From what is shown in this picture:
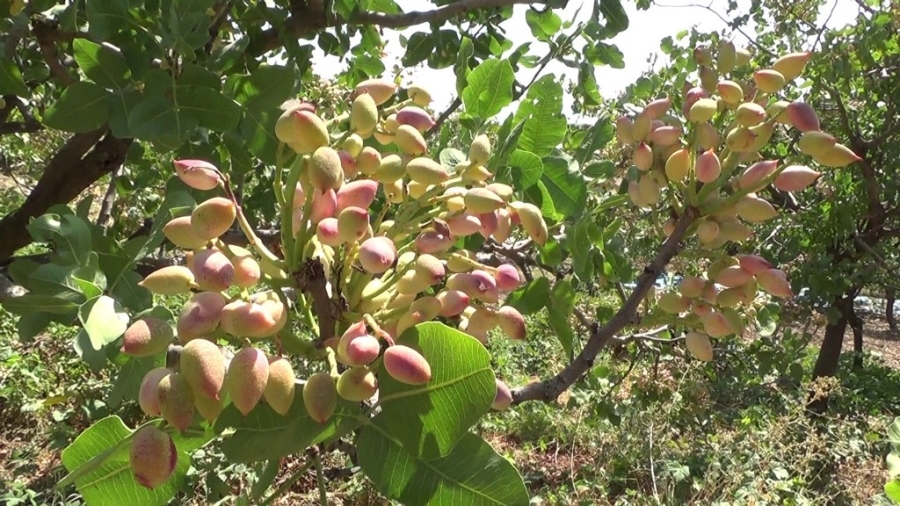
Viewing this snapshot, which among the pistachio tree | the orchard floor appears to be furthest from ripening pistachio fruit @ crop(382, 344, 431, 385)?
the orchard floor

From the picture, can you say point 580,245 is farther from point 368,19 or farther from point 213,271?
point 368,19

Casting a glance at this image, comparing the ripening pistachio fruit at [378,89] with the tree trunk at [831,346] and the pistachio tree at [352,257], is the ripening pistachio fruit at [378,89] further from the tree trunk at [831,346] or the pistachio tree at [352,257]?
the tree trunk at [831,346]

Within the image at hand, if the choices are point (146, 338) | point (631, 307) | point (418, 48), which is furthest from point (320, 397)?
point (418, 48)

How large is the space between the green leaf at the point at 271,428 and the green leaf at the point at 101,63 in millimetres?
531

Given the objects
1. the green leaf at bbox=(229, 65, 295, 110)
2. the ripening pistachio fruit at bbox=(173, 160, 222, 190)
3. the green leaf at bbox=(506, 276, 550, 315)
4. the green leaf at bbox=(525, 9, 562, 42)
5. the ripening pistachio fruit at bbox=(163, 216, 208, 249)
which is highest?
the green leaf at bbox=(525, 9, 562, 42)

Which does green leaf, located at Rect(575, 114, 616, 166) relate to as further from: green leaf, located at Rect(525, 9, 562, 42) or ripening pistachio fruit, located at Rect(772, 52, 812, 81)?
green leaf, located at Rect(525, 9, 562, 42)

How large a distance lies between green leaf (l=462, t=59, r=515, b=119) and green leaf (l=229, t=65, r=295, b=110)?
0.22m

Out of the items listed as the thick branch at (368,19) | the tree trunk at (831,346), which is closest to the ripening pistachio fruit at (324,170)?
the thick branch at (368,19)

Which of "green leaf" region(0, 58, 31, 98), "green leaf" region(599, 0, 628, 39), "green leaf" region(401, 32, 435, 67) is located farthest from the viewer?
"green leaf" region(401, 32, 435, 67)

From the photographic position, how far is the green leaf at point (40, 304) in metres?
0.63

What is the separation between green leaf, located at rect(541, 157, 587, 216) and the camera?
2.77 ft

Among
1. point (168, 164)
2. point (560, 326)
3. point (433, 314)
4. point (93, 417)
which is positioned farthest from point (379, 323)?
point (93, 417)

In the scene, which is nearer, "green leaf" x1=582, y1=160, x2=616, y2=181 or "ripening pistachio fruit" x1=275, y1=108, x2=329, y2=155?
"ripening pistachio fruit" x1=275, y1=108, x2=329, y2=155

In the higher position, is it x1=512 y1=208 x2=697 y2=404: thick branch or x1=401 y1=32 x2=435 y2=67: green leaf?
x1=401 y1=32 x2=435 y2=67: green leaf
